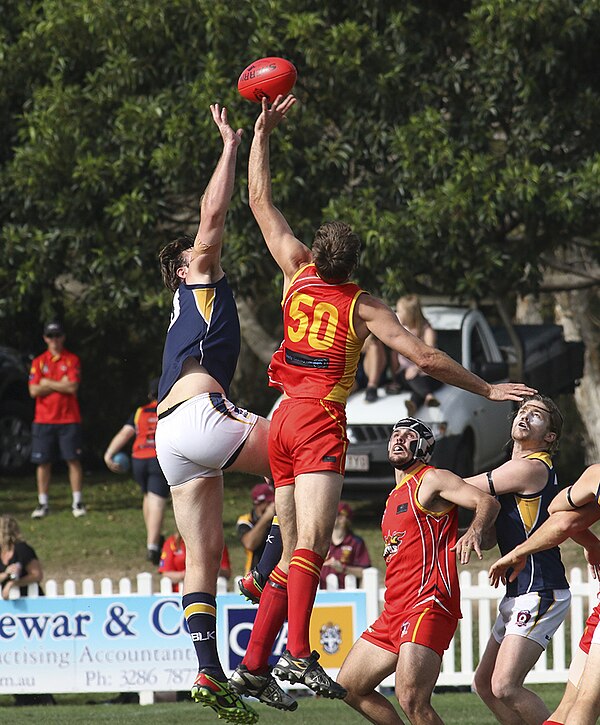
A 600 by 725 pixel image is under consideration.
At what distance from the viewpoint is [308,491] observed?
7016 millimetres

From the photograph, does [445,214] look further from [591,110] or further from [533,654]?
[533,654]

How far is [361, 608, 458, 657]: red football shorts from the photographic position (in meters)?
8.16

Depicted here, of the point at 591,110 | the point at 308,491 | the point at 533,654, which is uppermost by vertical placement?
the point at 591,110

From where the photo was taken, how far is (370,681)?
27.0ft

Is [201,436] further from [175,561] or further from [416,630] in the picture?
[175,561]

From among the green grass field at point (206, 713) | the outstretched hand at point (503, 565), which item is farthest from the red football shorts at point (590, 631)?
the green grass field at point (206, 713)

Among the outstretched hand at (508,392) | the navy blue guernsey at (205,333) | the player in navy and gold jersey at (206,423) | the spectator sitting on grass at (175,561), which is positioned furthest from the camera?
the spectator sitting on grass at (175,561)

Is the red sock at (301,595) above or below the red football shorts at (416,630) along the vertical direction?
above

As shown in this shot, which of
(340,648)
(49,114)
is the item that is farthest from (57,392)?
(340,648)

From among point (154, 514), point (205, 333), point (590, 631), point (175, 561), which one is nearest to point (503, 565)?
point (590, 631)

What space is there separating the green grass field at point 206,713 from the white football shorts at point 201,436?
4490 millimetres

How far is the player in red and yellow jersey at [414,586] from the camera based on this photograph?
320 inches

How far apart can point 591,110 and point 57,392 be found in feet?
24.1

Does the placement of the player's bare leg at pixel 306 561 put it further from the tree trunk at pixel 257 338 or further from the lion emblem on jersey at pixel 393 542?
the tree trunk at pixel 257 338
